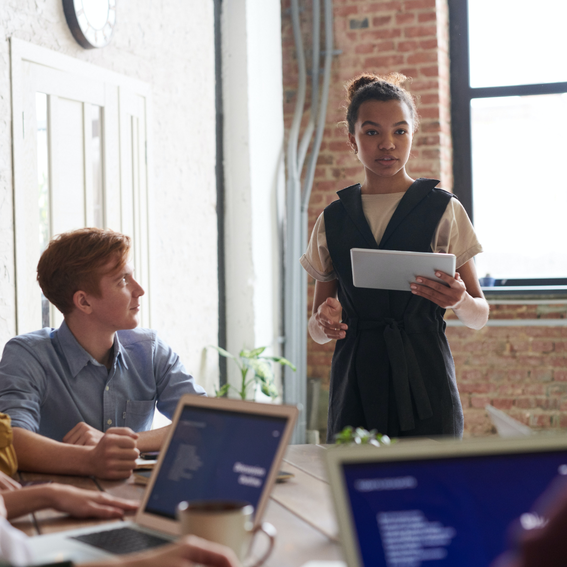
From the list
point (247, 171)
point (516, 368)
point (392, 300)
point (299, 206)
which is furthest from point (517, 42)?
point (392, 300)

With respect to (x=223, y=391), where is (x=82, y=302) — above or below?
above

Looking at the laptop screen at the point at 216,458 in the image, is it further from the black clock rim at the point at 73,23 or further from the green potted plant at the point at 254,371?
the green potted plant at the point at 254,371

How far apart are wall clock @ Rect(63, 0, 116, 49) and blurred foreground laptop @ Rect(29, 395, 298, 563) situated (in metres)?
2.13

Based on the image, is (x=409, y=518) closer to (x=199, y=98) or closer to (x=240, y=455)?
(x=240, y=455)

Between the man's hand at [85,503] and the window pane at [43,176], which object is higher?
the window pane at [43,176]

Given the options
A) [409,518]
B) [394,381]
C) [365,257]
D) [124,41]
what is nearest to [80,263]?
[365,257]

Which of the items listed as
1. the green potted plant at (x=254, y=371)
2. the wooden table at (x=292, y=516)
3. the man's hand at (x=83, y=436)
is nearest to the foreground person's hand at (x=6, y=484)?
the wooden table at (x=292, y=516)

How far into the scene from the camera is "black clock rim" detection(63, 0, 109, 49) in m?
2.73

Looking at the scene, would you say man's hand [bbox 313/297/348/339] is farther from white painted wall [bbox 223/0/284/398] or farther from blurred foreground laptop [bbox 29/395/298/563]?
white painted wall [bbox 223/0/284/398]

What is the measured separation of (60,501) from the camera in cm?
117

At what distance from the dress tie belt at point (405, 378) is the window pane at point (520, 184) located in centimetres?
259

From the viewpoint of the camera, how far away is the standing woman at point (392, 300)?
76.7 inches

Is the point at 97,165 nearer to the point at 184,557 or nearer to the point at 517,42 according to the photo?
the point at 184,557

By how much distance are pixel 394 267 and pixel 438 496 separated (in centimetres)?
114
